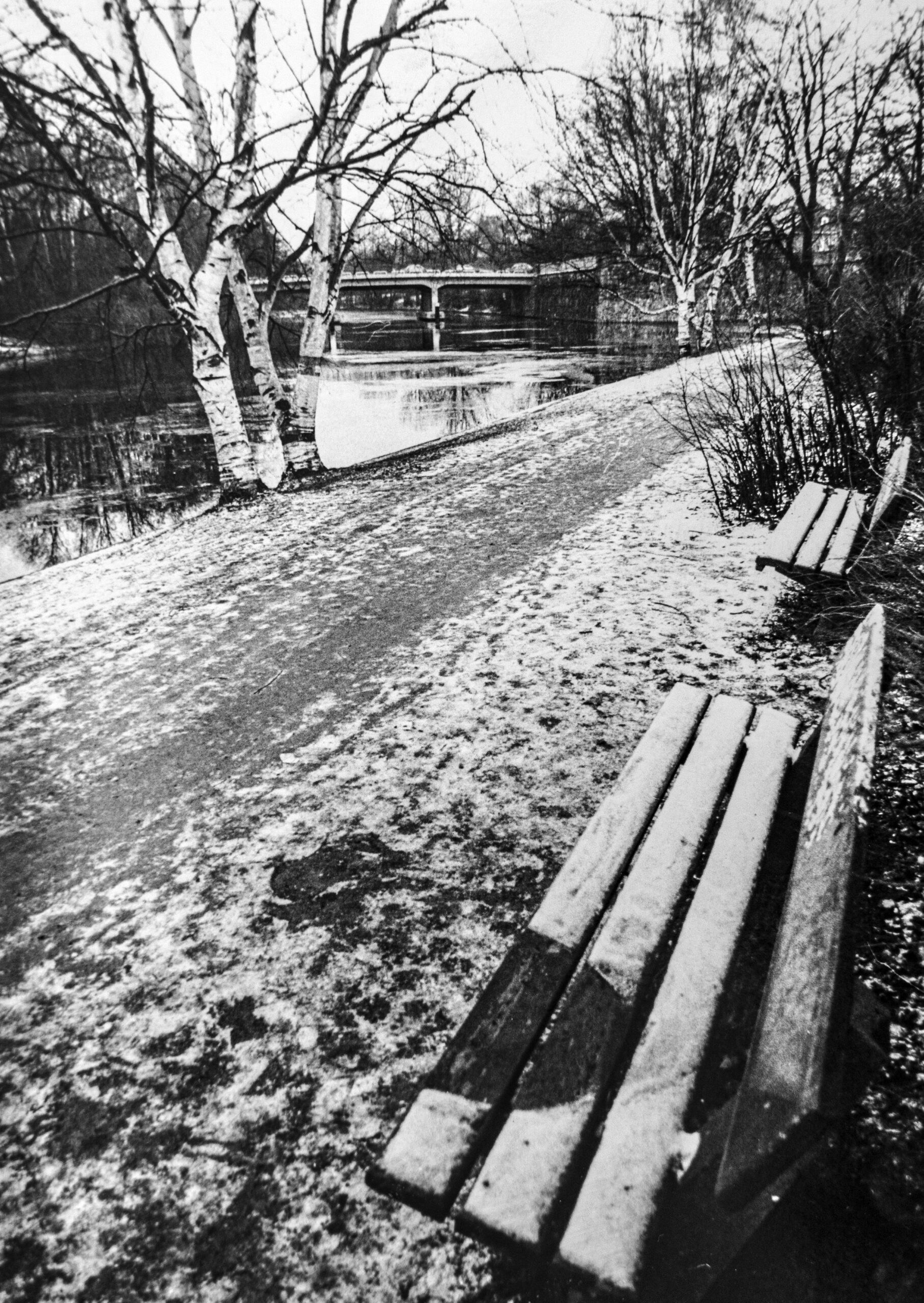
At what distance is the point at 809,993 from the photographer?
96 centimetres

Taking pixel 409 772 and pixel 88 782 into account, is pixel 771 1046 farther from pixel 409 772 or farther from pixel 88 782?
pixel 88 782

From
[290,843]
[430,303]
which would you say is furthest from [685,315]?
[430,303]

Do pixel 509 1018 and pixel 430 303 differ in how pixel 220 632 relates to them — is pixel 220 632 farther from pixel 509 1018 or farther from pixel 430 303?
pixel 430 303

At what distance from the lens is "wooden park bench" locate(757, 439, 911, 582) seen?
340 centimetres

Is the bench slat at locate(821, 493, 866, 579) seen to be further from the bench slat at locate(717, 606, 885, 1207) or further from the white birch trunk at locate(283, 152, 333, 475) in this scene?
the white birch trunk at locate(283, 152, 333, 475)

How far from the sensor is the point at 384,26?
7668 mm

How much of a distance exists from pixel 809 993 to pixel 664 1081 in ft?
1.10

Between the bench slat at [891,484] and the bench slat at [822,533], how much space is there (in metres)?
0.20

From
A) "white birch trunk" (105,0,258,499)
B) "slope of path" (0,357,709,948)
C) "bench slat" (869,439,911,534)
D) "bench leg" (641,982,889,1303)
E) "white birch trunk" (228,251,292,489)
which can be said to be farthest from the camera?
"white birch trunk" (228,251,292,489)

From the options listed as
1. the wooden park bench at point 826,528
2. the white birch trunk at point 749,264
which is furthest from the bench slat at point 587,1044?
the white birch trunk at point 749,264

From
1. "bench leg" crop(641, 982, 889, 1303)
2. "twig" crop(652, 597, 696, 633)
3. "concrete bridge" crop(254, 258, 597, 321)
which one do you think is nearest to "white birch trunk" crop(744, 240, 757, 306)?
"twig" crop(652, 597, 696, 633)

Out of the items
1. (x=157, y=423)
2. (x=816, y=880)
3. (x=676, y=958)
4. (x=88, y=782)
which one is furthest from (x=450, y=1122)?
(x=157, y=423)

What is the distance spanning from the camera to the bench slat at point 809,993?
835 mm

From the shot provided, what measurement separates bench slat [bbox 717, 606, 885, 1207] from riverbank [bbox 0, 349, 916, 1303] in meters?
0.64
